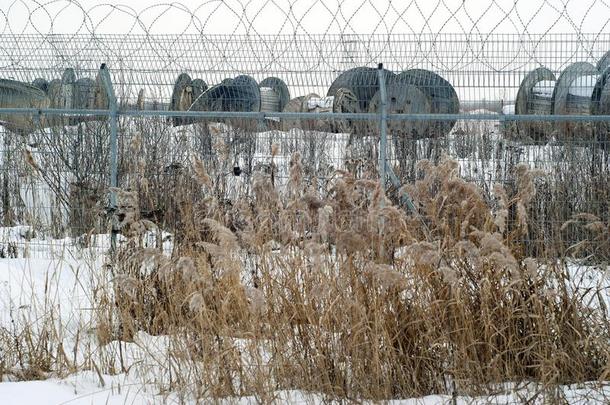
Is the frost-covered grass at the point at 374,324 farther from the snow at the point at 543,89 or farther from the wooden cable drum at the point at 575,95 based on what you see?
the snow at the point at 543,89

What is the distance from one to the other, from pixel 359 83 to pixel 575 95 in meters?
1.99

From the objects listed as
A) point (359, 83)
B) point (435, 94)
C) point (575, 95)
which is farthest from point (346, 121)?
point (575, 95)

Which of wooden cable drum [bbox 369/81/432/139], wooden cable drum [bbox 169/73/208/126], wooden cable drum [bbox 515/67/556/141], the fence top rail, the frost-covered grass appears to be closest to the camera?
the frost-covered grass

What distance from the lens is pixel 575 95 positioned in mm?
8414

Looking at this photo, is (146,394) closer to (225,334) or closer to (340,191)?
(225,334)

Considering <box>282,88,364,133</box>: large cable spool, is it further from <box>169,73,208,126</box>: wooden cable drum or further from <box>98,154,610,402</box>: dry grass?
<box>98,154,610,402</box>: dry grass

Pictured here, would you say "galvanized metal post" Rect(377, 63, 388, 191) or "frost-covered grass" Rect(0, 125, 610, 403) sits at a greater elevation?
"galvanized metal post" Rect(377, 63, 388, 191)

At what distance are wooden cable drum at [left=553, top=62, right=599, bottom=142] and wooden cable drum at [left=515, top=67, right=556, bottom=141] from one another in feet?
0.36

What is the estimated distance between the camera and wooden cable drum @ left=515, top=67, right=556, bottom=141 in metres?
8.25

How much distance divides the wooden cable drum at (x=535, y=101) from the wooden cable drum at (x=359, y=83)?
1208 mm

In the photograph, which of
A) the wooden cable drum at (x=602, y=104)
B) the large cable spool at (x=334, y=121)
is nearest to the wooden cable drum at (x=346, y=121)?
the large cable spool at (x=334, y=121)

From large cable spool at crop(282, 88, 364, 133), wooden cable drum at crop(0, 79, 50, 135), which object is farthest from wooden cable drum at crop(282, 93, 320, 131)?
wooden cable drum at crop(0, 79, 50, 135)

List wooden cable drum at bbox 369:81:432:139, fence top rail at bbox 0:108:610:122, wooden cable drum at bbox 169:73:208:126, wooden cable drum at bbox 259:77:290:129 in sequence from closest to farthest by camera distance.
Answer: fence top rail at bbox 0:108:610:122 → wooden cable drum at bbox 369:81:432:139 → wooden cable drum at bbox 169:73:208:126 → wooden cable drum at bbox 259:77:290:129

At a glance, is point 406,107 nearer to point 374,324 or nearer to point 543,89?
point 543,89
